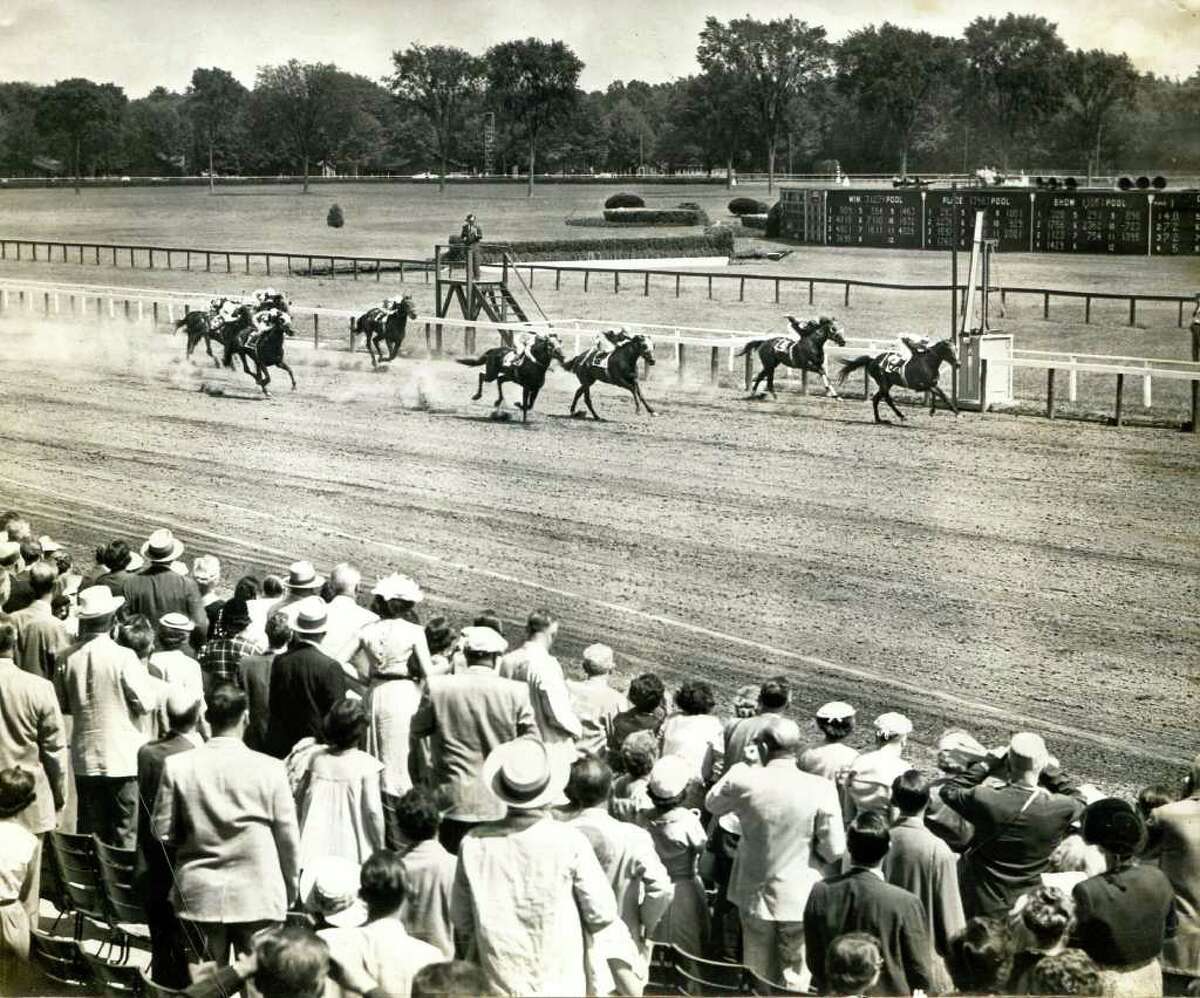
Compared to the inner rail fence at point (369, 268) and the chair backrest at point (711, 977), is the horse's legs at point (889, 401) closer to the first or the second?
the inner rail fence at point (369, 268)

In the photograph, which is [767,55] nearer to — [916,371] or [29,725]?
[916,371]

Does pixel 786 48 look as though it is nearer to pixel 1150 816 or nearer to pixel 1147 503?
pixel 1147 503

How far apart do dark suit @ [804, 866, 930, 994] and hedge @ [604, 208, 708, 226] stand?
12280 mm

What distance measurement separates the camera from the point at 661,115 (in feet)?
41.3

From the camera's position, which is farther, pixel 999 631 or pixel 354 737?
pixel 999 631

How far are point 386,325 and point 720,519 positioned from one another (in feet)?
20.4

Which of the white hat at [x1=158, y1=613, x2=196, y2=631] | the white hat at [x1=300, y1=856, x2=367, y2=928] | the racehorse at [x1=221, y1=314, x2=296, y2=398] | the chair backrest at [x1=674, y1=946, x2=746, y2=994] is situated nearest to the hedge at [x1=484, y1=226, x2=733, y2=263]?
the racehorse at [x1=221, y1=314, x2=296, y2=398]

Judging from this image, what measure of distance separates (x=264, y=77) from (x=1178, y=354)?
986cm

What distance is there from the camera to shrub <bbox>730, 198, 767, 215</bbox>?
15711mm

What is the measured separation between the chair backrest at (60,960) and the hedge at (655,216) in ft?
39.2

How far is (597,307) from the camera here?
1902cm

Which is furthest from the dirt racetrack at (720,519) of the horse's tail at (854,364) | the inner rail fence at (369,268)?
the inner rail fence at (369,268)

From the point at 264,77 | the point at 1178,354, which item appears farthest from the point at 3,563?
the point at 1178,354

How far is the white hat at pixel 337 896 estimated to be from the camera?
3.88m
